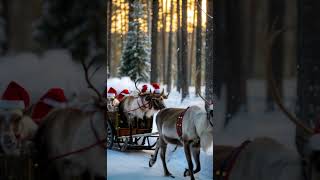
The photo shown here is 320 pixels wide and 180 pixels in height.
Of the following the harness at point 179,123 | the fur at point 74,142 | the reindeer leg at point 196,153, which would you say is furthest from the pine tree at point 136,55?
the fur at point 74,142

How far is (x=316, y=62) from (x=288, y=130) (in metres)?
0.46

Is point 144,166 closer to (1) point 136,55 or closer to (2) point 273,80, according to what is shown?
(2) point 273,80

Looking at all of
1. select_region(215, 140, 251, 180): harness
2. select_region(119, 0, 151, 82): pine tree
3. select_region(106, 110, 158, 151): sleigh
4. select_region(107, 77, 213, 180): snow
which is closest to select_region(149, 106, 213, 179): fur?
select_region(107, 77, 213, 180): snow

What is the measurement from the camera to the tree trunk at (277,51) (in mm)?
3131

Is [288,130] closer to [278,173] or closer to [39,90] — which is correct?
[278,173]

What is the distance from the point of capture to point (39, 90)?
10.5 feet

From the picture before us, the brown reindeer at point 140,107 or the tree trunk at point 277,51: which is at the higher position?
the tree trunk at point 277,51

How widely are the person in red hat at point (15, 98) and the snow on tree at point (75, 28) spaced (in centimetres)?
31

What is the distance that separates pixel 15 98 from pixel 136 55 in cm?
2541

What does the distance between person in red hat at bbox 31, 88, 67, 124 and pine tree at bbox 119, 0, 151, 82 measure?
Result: 24813 millimetres

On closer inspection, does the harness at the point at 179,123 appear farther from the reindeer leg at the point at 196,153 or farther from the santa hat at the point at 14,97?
the santa hat at the point at 14,97

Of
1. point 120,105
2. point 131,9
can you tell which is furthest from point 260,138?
point 131,9

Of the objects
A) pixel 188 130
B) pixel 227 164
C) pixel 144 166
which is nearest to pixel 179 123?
pixel 188 130

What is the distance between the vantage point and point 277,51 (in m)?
3.15
